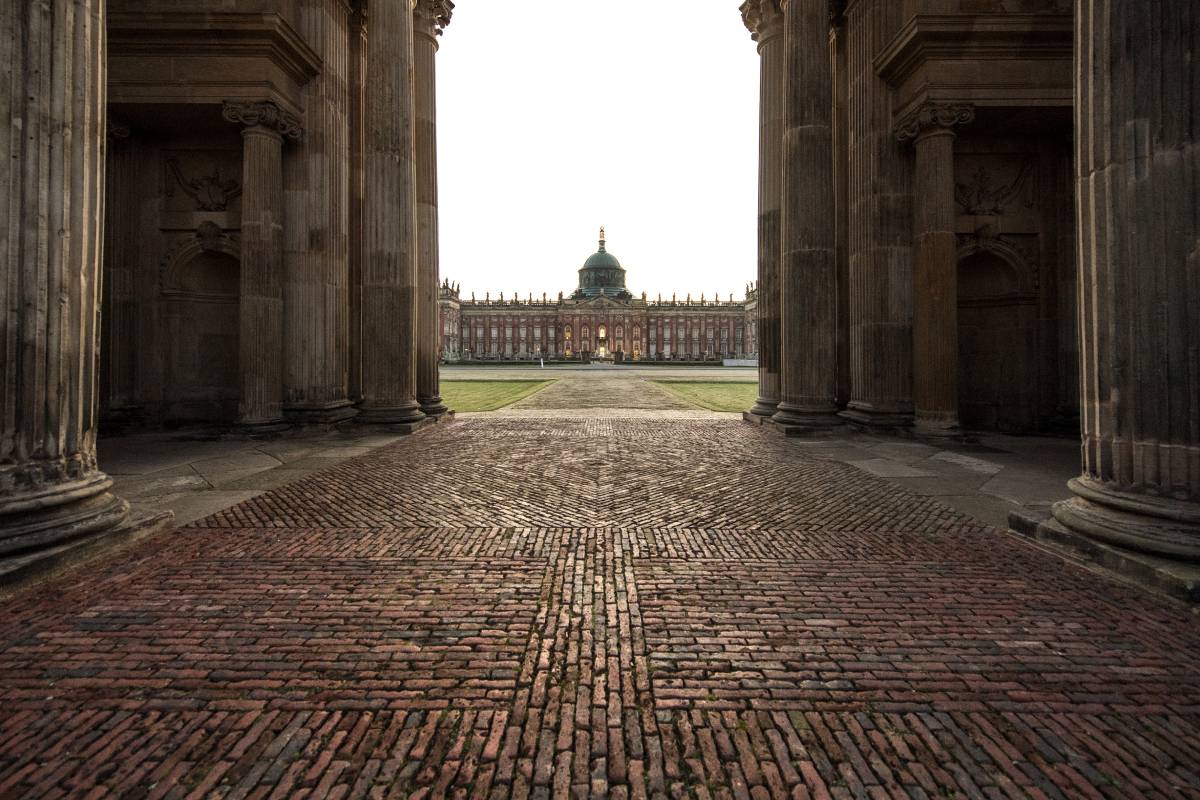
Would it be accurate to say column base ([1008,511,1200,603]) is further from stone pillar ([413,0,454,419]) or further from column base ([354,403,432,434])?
stone pillar ([413,0,454,419])

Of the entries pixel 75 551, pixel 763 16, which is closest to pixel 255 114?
pixel 75 551

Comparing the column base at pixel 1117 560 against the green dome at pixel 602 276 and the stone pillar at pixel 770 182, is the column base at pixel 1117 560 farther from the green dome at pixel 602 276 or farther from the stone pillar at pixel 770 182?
the green dome at pixel 602 276

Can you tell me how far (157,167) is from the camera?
10922mm

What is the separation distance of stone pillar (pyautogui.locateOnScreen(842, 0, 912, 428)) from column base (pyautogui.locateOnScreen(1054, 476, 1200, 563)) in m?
6.37

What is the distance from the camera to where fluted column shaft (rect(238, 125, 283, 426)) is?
9.94 meters

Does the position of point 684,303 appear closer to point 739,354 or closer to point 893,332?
point 739,354

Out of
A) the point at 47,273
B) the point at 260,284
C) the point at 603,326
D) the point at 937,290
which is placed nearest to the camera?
the point at 47,273

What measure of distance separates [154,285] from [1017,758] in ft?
45.4

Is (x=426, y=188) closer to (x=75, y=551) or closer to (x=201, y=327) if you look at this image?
(x=201, y=327)

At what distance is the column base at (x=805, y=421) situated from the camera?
1087cm

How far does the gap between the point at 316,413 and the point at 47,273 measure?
22.6ft

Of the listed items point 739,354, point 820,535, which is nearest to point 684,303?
point 739,354

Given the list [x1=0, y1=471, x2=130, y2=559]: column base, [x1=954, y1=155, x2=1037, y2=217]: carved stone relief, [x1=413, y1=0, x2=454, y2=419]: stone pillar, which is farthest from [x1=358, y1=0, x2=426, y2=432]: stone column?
[x1=954, y1=155, x2=1037, y2=217]: carved stone relief

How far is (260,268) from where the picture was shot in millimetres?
10055
